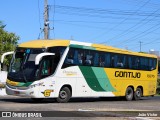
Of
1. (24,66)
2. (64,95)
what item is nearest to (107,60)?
(64,95)

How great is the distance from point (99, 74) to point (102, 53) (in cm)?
132

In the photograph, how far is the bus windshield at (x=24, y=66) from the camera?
72.0 ft

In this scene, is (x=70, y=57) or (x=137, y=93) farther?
(x=137, y=93)

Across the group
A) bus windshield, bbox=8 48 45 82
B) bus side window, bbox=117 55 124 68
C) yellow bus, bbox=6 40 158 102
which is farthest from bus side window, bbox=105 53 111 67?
bus windshield, bbox=8 48 45 82

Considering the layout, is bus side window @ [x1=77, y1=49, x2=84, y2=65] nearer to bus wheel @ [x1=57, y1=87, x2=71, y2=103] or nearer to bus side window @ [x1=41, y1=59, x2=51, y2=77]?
bus wheel @ [x1=57, y1=87, x2=71, y2=103]

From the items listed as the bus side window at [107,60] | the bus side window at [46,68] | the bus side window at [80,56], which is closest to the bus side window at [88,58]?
the bus side window at [80,56]

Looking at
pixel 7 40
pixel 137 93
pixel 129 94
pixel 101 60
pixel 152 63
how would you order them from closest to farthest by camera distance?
1. pixel 101 60
2. pixel 129 94
3. pixel 137 93
4. pixel 152 63
5. pixel 7 40

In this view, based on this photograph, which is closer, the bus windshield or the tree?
the bus windshield

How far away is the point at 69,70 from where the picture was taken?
918 inches

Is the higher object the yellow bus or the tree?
the tree

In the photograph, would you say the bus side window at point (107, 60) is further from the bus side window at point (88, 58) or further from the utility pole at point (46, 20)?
the utility pole at point (46, 20)

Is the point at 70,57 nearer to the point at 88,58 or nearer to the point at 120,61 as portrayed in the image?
the point at 88,58

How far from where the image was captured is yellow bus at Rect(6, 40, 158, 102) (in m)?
22.0

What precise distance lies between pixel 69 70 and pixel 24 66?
2528mm
